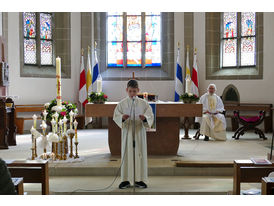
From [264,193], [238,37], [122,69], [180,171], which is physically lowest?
[180,171]

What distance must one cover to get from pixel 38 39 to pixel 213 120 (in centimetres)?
641

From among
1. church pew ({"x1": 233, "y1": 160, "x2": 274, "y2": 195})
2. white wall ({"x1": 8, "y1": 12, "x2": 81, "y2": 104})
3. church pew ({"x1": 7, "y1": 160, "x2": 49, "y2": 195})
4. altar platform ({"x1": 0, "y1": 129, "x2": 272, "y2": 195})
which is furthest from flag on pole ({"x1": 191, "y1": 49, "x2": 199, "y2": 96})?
church pew ({"x1": 7, "y1": 160, "x2": 49, "y2": 195})

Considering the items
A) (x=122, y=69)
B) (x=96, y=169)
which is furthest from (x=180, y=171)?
(x=122, y=69)

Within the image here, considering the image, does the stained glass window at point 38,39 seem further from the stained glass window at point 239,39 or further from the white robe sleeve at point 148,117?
the white robe sleeve at point 148,117

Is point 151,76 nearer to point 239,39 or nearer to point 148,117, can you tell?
point 239,39

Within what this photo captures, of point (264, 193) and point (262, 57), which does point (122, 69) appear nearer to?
point (262, 57)

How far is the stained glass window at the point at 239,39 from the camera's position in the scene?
1395 cm

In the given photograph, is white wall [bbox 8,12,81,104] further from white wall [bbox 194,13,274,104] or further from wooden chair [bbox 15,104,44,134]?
white wall [bbox 194,13,274,104]

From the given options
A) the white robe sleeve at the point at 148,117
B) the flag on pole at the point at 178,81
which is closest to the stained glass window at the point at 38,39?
the flag on pole at the point at 178,81

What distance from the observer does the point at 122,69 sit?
1499 centimetres

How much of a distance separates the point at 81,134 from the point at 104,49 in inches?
141

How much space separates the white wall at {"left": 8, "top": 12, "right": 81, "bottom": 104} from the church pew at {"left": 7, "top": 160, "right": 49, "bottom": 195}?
8527 mm

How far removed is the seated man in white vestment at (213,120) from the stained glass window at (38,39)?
5746mm

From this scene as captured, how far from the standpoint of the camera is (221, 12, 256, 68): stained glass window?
45.8 feet
